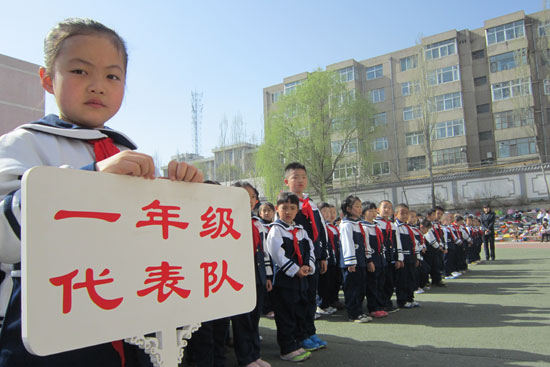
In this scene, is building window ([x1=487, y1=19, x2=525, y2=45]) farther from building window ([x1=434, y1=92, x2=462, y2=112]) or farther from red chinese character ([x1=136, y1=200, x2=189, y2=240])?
red chinese character ([x1=136, y1=200, x2=189, y2=240])

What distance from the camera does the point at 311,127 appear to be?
23156 mm

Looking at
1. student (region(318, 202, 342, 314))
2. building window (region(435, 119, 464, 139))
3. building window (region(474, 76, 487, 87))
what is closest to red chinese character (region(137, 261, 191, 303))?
student (region(318, 202, 342, 314))

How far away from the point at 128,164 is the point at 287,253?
11.5 ft

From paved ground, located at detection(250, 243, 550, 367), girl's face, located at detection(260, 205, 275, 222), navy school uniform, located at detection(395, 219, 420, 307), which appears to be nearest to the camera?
paved ground, located at detection(250, 243, 550, 367)

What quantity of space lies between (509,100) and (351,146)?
12003mm

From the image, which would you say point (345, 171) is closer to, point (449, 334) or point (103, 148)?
point (449, 334)

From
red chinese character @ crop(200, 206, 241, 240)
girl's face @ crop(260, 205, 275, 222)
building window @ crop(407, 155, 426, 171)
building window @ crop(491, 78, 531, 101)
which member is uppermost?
building window @ crop(491, 78, 531, 101)

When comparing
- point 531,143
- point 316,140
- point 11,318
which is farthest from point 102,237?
point 531,143

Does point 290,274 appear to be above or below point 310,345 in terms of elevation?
above

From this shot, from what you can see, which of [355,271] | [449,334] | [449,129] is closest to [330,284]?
[355,271]

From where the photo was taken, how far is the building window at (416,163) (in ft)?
97.1

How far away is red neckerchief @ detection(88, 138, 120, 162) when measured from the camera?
1095mm

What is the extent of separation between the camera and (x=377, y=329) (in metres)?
4.90

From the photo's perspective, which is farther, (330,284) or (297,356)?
(330,284)
